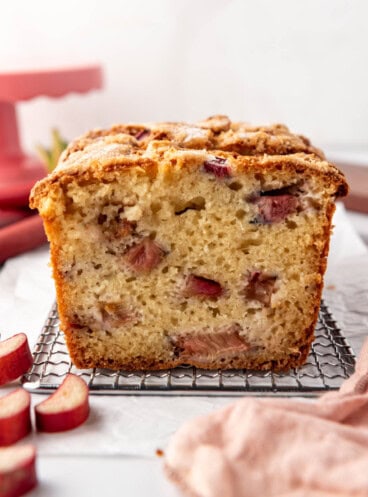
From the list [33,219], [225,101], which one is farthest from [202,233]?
[225,101]

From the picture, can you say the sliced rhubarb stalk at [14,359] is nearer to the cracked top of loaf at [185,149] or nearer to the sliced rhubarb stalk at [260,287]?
the cracked top of loaf at [185,149]

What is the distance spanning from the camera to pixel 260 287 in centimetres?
231

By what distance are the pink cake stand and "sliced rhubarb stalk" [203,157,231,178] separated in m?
2.15

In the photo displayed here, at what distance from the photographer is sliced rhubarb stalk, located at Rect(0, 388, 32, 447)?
1938 mm

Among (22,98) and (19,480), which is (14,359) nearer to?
(19,480)

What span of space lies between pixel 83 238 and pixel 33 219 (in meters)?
1.52

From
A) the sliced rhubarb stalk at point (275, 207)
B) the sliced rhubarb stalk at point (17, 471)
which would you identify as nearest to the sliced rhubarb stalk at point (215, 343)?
the sliced rhubarb stalk at point (275, 207)

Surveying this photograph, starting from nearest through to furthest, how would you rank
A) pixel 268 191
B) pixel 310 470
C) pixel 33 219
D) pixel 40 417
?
1. pixel 310 470
2. pixel 40 417
3. pixel 268 191
4. pixel 33 219

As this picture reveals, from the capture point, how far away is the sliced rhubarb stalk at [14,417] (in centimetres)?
194

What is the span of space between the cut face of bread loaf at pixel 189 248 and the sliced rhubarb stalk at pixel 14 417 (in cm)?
37

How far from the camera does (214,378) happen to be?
2.32m

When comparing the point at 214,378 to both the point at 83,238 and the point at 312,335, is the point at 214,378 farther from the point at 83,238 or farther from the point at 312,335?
the point at 83,238

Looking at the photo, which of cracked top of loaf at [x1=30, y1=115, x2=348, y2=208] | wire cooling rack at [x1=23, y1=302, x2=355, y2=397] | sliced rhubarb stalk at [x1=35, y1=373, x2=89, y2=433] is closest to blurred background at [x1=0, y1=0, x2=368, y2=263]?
cracked top of loaf at [x1=30, y1=115, x2=348, y2=208]

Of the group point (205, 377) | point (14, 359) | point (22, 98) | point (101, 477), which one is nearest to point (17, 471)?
point (101, 477)
